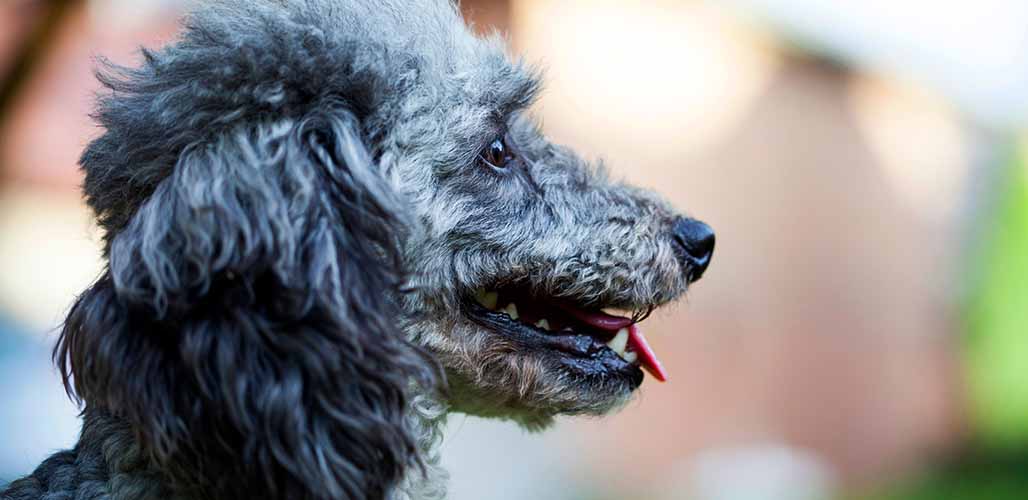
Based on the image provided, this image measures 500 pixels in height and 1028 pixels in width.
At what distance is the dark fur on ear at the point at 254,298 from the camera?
6.62 ft

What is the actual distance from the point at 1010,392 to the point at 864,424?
1.34 metres

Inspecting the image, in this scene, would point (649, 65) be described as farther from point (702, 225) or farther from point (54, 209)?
point (702, 225)

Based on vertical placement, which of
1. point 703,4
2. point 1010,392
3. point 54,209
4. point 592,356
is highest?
point 703,4

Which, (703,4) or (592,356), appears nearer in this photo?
(592,356)

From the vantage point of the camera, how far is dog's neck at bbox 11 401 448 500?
2.24m

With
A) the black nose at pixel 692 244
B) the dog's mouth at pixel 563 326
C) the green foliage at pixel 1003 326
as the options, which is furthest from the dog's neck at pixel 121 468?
the green foliage at pixel 1003 326

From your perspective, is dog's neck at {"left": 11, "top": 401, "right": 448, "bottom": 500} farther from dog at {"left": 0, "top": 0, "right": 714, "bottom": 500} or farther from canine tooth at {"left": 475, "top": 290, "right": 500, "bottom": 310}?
canine tooth at {"left": 475, "top": 290, "right": 500, "bottom": 310}

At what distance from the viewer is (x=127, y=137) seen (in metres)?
2.29

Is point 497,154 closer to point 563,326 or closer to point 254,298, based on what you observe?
point 563,326

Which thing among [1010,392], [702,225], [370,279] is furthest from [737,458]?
[370,279]

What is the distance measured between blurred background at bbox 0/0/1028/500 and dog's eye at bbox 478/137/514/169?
11.5 feet

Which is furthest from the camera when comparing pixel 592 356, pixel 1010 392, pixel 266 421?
pixel 1010 392

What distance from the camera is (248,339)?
2023mm

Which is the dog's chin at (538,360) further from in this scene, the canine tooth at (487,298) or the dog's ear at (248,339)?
the dog's ear at (248,339)
